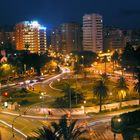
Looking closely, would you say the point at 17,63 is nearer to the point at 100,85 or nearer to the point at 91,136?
the point at 100,85

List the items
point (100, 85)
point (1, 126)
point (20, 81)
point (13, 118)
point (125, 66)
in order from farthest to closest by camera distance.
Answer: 1. point (125, 66)
2. point (20, 81)
3. point (100, 85)
4. point (13, 118)
5. point (1, 126)

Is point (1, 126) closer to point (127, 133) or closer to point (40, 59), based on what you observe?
point (127, 133)

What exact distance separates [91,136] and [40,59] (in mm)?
90905

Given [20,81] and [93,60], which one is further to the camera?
[93,60]

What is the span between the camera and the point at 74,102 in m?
82.7

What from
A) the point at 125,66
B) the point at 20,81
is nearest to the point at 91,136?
the point at 20,81

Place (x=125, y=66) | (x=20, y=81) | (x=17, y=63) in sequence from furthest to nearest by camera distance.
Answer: (x=125, y=66)
(x=17, y=63)
(x=20, y=81)

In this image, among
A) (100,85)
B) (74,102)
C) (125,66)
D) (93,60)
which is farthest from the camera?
(93,60)

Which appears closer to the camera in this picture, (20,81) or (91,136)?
(91,136)

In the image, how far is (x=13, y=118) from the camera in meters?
71.3

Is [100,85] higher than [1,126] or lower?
higher

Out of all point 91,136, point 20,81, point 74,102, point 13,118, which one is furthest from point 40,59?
point 91,136

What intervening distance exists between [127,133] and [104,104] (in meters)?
26.9

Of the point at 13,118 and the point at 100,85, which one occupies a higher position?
the point at 100,85
